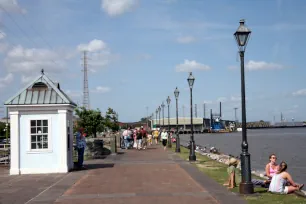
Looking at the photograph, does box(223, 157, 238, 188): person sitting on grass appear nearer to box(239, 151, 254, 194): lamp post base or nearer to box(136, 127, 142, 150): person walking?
box(239, 151, 254, 194): lamp post base

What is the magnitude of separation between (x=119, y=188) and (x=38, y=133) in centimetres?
575

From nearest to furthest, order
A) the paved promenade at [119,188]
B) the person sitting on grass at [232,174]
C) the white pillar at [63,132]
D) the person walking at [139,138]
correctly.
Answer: the paved promenade at [119,188]
the person sitting on grass at [232,174]
the white pillar at [63,132]
the person walking at [139,138]

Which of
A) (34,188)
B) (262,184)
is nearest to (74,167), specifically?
(34,188)

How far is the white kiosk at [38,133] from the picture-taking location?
59.9 feet

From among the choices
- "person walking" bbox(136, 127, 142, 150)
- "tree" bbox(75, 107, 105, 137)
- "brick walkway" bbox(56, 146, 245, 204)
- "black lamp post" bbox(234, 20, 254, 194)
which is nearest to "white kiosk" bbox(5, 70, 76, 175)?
"brick walkway" bbox(56, 146, 245, 204)

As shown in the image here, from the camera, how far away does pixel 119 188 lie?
551 inches

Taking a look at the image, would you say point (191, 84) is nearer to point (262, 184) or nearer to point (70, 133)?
point (70, 133)

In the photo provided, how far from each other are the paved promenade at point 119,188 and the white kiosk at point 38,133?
98 centimetres

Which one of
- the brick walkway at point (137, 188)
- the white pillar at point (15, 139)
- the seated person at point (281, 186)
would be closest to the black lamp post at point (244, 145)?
the seated person at point (281, 186)

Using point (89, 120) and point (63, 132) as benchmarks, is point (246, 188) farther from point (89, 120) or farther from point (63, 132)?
point (89, 120)

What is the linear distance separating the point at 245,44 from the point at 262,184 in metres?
4.37

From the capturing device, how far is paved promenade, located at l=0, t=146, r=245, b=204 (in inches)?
473

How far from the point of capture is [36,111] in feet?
60.2

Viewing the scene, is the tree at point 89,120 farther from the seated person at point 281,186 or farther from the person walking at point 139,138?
the seated person at point 281,186
